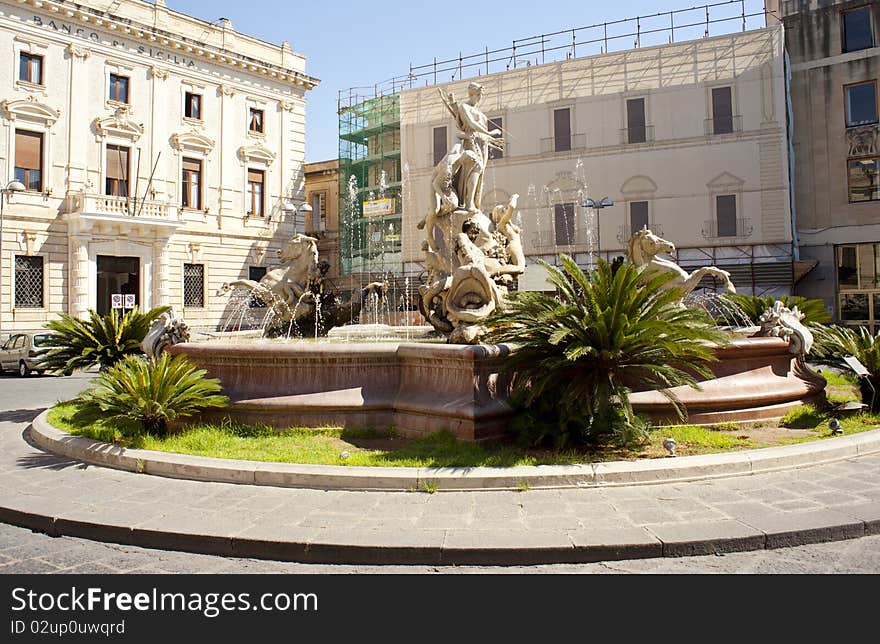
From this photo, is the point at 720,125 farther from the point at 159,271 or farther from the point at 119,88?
the point at 119,88

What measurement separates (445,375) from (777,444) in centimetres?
337

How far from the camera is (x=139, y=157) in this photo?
28.2 meters

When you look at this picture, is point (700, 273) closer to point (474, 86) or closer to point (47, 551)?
point (474, 86)

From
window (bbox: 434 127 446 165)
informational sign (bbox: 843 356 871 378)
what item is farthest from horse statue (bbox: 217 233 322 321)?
window (bbox: 434 127 446 165)

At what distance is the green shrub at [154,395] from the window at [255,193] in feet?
87.0

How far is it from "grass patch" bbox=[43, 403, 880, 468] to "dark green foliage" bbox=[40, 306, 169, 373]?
2075mm

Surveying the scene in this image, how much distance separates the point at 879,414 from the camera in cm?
805

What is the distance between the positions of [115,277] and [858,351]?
28346mm

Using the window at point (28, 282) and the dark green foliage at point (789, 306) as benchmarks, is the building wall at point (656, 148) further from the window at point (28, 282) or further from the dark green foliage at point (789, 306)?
the window at point (28, 282)

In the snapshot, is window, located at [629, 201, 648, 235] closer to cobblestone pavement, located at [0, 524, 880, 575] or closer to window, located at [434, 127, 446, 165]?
window, located at [434, 127, 446, 165]

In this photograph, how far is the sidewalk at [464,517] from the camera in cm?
414

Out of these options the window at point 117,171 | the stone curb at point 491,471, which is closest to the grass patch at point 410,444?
the stone curb at point 491,471

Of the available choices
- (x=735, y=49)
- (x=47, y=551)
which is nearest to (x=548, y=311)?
(x=47, y=551)

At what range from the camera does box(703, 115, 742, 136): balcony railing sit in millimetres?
29812
